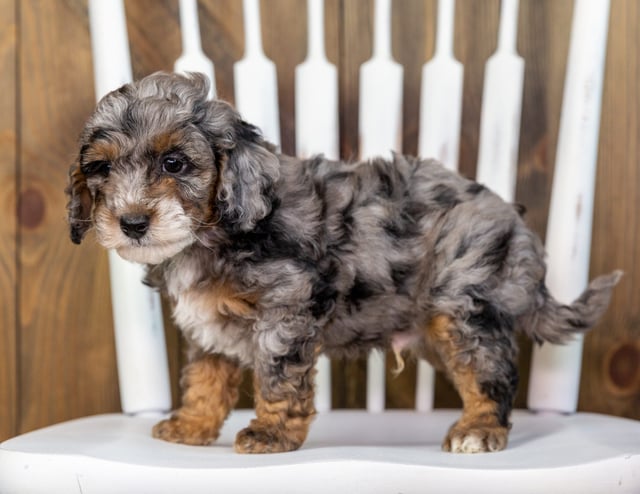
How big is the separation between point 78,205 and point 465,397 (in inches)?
36.6

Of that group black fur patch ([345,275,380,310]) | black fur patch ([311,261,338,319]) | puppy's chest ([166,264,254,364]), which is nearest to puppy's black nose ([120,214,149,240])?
puppy's chest ([166,264,254,364])

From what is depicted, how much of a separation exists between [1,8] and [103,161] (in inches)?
41.1

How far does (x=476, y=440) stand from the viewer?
1.84 metres

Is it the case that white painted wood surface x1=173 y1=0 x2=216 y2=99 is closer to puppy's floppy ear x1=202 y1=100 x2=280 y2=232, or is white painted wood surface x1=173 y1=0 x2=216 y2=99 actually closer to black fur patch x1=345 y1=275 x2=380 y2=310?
puppy's floppy ear x1=202 y1=100 x2=280 y2=232

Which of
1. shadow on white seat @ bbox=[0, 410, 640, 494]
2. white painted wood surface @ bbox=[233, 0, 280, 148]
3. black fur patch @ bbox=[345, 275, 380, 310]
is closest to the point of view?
shadow on white seat @ bbox=[0, 410, 640, 494]

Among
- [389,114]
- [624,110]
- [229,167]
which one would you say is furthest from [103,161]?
[624,110]

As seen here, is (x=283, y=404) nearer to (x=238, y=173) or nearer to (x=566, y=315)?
(x=238, y=173)

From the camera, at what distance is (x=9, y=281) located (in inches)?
101

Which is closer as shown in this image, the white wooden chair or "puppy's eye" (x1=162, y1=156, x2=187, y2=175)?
the white wooden chair

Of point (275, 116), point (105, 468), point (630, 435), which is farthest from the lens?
point (275, 116)

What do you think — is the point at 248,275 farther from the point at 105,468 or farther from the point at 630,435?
the point at 630,435

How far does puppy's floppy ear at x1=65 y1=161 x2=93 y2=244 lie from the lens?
6.06 ft

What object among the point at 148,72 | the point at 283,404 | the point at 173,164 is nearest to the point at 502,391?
the point at 283,404

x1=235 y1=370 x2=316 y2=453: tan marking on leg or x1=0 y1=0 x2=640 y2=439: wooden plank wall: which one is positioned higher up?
x1=0 y1=0 x2=640 y2=439: wooden plank wall
